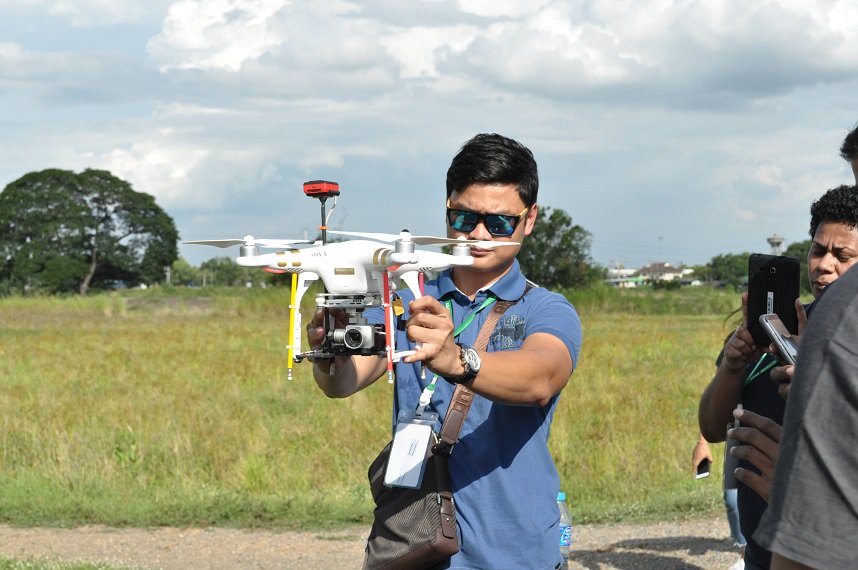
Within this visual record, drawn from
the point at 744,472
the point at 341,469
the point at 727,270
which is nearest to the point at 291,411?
the point at 341,469

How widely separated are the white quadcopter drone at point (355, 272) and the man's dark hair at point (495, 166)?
20.9 inches

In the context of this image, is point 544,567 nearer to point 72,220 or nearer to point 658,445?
point 658,445

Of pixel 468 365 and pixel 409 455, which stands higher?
pixel 468 365

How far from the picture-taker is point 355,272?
290 centimetres

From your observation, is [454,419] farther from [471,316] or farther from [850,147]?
[850,147]

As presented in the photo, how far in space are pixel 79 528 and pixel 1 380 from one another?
8493mm

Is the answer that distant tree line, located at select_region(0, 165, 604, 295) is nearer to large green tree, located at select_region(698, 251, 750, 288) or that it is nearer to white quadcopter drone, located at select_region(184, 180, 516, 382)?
large green tree, located at select_region(698, 251, 750, 288)

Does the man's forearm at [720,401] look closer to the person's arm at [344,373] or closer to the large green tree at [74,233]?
the person's arm at [344,373]

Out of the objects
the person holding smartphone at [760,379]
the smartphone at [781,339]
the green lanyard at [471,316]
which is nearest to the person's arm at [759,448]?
the person holding smartphone at [760,379]

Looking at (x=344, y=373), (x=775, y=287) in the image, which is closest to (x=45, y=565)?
(x=344, y=373)

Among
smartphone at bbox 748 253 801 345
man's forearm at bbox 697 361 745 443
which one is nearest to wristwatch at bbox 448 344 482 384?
smartphone at bbox 748 253 801 345

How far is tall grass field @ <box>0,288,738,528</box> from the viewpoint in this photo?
324 inches

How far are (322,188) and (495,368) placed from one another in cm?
69

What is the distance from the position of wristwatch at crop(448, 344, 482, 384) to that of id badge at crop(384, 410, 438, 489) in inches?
13.2
